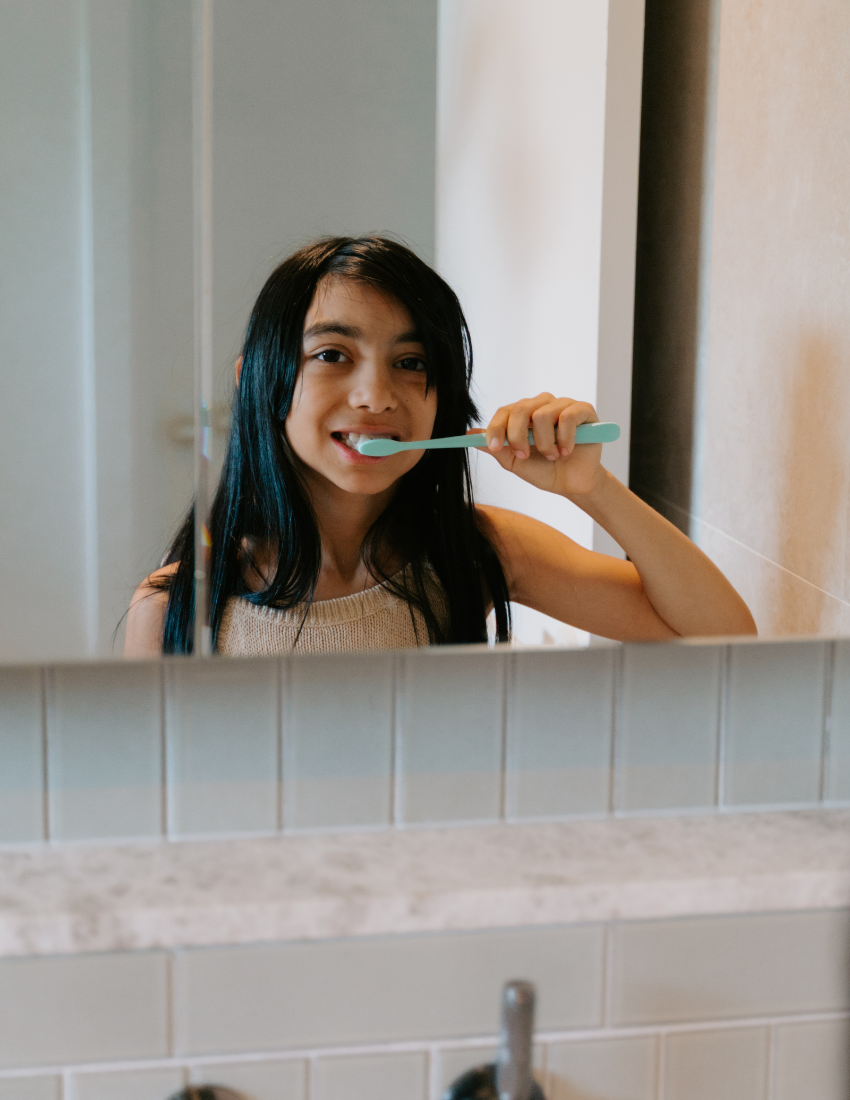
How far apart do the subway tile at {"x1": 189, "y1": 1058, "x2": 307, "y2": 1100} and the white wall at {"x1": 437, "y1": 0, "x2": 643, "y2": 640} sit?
0.43 meters

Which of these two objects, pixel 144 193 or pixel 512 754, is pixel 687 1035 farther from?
pixel 144 193

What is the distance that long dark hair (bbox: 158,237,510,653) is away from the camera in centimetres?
72

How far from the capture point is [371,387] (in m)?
0.73

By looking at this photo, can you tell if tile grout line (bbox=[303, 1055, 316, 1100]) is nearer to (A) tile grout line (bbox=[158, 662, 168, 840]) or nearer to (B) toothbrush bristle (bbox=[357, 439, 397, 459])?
(A) tile grout line (bbox=[158, 662, 168, 840])

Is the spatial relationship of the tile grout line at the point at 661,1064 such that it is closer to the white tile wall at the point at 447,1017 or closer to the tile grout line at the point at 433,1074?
the white tile wall at the point at 447,1017

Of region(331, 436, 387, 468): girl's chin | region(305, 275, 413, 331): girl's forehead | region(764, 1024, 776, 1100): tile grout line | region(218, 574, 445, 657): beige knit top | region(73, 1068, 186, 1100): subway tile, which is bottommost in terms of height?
region(764, 1024, 776, 1100): tile grout line

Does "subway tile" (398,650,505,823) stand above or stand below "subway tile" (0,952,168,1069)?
above

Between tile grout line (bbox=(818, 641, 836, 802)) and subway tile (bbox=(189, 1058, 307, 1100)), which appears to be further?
tile grout line (bbox=(818, 641, 836, 802))

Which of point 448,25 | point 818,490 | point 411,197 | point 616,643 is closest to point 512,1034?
point 616,643

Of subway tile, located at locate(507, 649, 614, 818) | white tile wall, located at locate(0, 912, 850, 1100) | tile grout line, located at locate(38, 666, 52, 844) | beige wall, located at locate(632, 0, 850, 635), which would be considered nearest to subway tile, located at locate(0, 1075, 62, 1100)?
white tile wall, located at locate(0, 912, 850, 1100)

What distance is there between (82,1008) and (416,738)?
29 cm

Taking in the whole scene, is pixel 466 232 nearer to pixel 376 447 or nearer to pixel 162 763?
pixel 376 447

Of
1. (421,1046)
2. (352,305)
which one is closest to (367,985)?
(421,1046)

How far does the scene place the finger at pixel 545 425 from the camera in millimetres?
754
